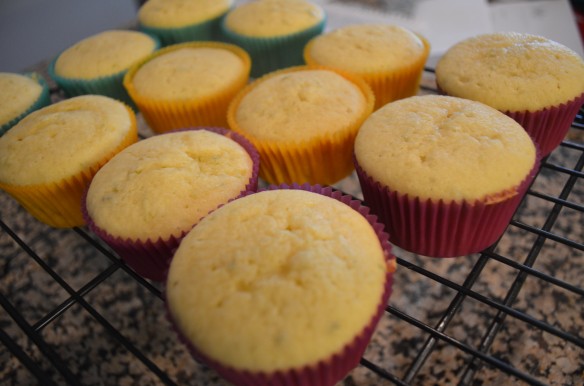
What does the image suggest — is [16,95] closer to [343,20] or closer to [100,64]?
[100,64]

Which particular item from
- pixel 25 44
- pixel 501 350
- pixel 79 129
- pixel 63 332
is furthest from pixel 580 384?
pixel 25 44

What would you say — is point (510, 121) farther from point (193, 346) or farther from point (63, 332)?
point (63, 332)

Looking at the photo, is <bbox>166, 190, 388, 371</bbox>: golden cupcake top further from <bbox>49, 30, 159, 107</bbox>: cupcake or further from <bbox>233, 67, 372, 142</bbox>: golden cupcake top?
<bbox>49, 30, 159, 107</bbox>: cupcake

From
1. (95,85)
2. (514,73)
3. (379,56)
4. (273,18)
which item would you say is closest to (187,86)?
(95,85)

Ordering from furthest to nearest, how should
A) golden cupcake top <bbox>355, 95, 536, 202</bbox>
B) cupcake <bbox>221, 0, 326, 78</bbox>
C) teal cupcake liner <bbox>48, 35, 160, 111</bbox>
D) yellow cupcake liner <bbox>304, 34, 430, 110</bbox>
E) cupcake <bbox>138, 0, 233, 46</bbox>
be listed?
cupcake <bbox>138, 0, 233, 46</bbox>, cupcake <bbox>221, 0, 326, 78</bbox>, teal cupcake liner <bbox>48, 35, 160, 111</bbox>, yellow cupcake liner <bbox>304, 34, 430, 110</bbox>, golden cupcake top <bbox>355, 95, 536, 202</bbox>

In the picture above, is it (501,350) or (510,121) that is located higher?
(510,121)

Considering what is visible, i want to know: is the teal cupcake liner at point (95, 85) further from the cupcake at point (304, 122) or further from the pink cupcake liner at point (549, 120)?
the pink cupcake liner at point (549, 120)

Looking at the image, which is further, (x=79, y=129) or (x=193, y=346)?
(x=79, y=129)

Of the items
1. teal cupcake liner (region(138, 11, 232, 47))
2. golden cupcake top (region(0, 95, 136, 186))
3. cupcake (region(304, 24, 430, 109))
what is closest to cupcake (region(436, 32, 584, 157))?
cupcake (region(304, 24, 430, 109))
